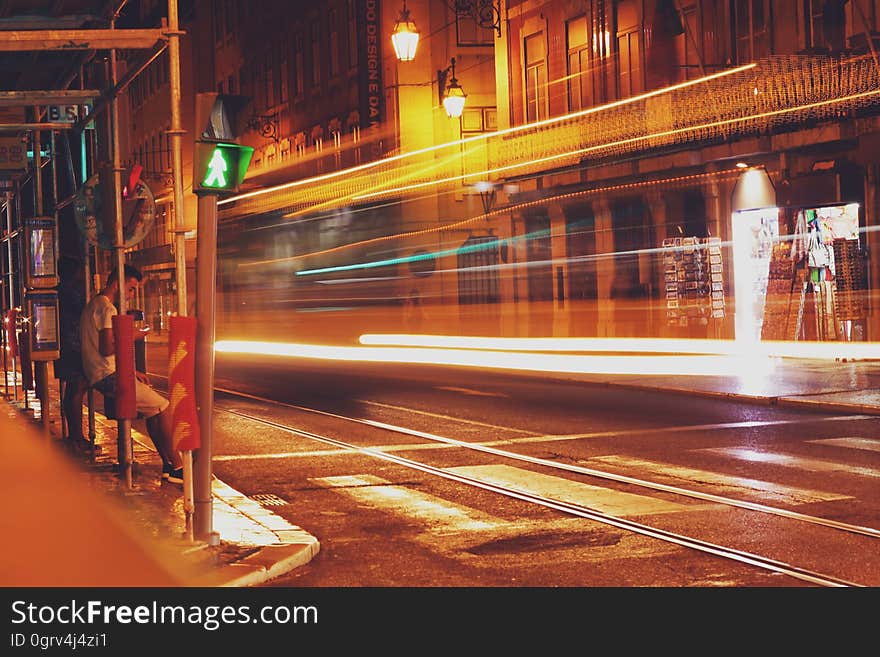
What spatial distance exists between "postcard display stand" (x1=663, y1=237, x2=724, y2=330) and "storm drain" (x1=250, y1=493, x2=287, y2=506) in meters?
16.1

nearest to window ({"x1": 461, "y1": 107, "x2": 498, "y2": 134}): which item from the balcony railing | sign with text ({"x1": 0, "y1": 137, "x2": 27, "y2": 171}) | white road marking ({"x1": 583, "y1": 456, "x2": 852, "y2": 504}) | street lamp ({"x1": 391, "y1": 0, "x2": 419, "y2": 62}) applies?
the balcony railing

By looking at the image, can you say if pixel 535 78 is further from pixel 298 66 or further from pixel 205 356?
pixel 205 356

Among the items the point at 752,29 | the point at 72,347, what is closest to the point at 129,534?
the point at 72,347

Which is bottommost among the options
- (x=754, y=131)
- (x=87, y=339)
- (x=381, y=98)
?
(x=87, y=339)

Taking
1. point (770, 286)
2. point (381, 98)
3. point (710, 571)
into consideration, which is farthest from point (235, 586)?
point (381, 98)

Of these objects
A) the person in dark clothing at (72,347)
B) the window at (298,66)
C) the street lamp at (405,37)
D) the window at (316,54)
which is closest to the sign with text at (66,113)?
the person in dark clothing at (72,347)

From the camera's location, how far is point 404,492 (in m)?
10.6

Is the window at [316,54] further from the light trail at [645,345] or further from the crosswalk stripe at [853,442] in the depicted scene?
the crosswalk stripe at [853,442]

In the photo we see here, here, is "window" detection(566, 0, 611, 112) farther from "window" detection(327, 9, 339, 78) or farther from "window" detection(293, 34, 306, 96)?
"window" detection(293, 34, 306, 96)

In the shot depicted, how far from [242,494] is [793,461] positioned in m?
4.54

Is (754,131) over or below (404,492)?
over
